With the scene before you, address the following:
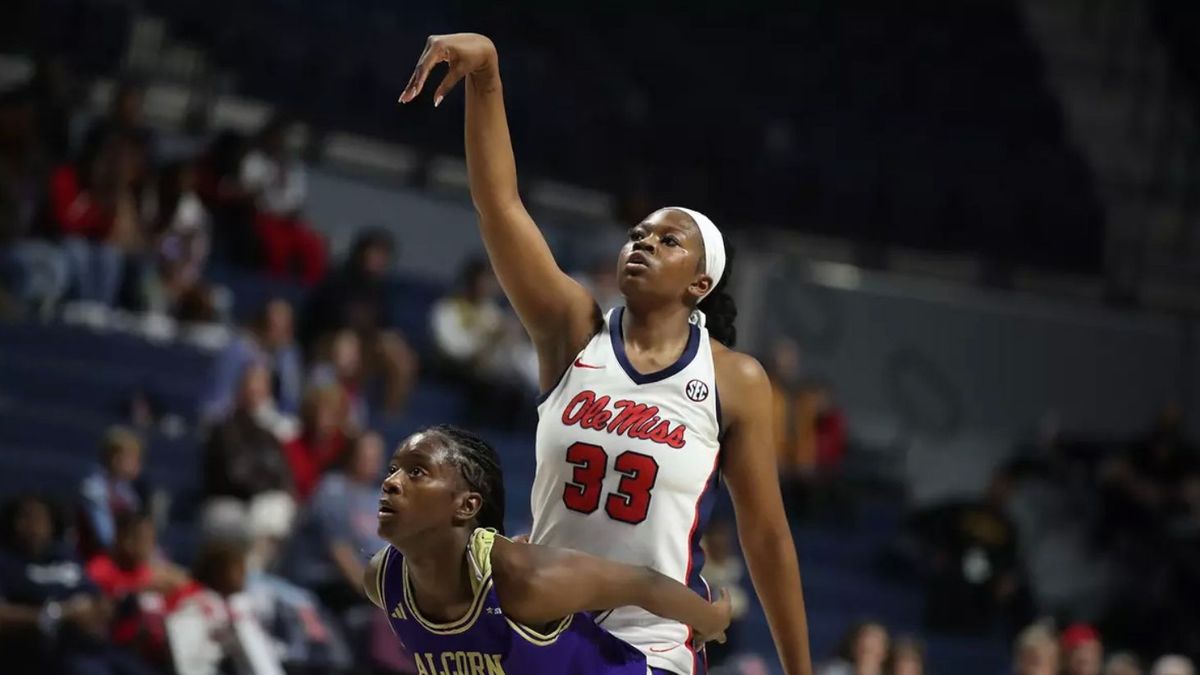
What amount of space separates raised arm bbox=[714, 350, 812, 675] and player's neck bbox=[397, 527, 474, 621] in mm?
731

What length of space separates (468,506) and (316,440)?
632 cm

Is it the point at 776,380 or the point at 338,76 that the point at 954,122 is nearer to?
the point at 776,380

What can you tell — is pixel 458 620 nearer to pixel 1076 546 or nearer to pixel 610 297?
pixel 610 297

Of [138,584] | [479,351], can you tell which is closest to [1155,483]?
[479,351]

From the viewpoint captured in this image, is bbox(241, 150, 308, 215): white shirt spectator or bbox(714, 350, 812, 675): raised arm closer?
bbox(714, 350, 812, 675): raised arm

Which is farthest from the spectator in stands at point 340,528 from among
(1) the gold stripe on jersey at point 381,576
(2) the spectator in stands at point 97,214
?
(1) the gold stripe on jersey at point 381,576

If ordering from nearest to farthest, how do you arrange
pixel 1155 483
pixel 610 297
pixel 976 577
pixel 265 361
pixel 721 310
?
pixel 721 310, pixel 265 361, pixel 610 297, pixel 976 577, pixel 1155 483

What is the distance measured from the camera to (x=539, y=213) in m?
14.4

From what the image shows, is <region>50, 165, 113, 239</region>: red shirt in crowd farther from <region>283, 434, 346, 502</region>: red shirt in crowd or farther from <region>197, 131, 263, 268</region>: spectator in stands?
<region>283, 434, 346, 502</region>: red shirt in crowd

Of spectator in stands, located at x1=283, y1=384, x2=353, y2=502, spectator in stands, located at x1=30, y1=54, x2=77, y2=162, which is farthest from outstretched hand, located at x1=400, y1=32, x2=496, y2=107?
spectator in stands, located at x1=30, y1=54, x2=77, y2=162

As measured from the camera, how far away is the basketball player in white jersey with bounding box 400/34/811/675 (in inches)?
173

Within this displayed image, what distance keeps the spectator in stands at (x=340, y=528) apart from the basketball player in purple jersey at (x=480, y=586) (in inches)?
209

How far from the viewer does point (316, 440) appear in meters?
10.4

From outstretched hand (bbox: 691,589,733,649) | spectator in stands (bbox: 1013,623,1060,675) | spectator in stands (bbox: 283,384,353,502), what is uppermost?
outstretched hand (bbox: 691,589,733,649)
